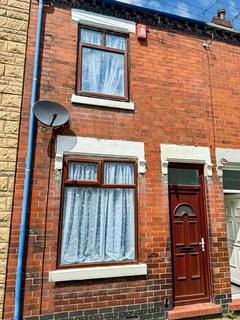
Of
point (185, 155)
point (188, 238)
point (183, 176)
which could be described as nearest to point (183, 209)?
point (188, 238)

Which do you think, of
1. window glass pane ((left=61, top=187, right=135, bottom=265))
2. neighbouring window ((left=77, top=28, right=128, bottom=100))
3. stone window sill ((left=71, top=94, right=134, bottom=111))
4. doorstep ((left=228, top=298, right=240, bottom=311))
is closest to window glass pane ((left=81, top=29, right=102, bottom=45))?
neighbouring window ((left=77, top=28, right=128, bottom=100))

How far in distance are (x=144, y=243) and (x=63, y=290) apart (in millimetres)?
1676

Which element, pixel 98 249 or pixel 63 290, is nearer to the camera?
pixel 63 290

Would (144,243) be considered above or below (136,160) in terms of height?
below

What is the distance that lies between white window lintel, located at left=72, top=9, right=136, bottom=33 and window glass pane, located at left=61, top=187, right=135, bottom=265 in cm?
357

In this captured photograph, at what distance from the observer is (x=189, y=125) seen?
6.27 m

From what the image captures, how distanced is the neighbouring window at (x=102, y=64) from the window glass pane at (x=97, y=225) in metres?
2.08

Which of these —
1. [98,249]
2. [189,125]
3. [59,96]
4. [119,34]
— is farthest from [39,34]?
[98,249]

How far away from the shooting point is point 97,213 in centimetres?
532

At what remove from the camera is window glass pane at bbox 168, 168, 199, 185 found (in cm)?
608

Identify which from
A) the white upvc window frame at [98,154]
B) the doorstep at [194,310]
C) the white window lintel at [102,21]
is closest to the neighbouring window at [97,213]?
the white upvc window frame at [98,154]

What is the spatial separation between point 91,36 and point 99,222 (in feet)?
13.1

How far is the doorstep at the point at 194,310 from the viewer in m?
5.19

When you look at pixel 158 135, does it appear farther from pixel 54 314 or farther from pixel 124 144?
pixel 54 314
